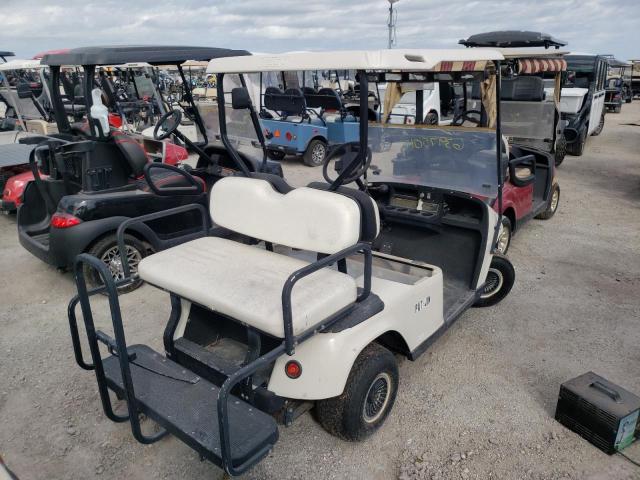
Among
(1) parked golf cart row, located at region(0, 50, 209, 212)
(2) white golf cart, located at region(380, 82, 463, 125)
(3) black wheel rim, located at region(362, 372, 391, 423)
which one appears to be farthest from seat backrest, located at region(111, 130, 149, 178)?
(3) black wheel rim, located at region(362, 372, 391, 423)

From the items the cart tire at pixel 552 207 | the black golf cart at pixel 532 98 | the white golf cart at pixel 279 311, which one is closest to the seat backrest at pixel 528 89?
the black golf cart at pixel 532 98

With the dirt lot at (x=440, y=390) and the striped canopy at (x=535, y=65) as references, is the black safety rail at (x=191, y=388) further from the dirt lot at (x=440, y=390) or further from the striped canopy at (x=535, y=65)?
the striped canopy at (x=535, y=65)

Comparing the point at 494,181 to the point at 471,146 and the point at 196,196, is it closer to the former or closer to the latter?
the point at 471,146

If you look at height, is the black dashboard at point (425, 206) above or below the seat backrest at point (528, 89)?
below

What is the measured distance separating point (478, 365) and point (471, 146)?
1466mm

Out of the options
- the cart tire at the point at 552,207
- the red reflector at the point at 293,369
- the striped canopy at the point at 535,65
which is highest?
the striped canopy at the point at 535,65

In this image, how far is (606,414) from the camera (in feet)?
7.80

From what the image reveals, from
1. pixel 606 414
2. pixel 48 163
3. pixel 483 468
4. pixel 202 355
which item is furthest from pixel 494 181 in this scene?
pixel 48 163

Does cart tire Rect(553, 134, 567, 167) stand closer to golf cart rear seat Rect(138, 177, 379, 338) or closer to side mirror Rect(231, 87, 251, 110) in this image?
side mirror Rect(231, 87, 251, 110)

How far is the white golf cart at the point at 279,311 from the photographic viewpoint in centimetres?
194

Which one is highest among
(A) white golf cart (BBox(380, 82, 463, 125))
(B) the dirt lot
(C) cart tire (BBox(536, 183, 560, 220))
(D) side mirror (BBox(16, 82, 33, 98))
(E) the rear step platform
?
(D) side mirror (BBox(16, 82, 33, 98))

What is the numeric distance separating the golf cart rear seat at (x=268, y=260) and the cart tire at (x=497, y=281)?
1.74 m

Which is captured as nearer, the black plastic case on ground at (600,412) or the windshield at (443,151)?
the black plastic case on ground at (600,412)

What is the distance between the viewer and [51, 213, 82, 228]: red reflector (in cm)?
389
